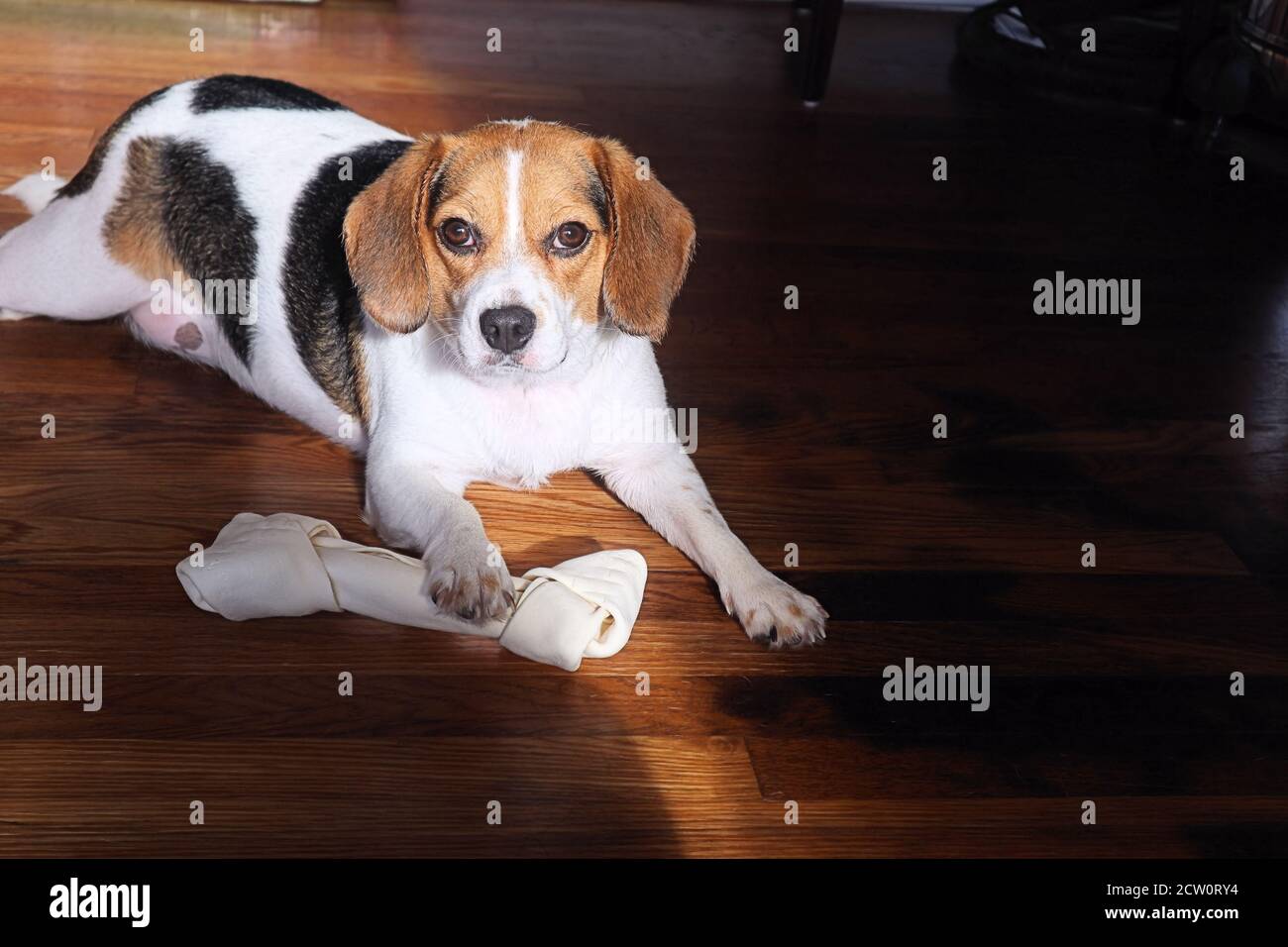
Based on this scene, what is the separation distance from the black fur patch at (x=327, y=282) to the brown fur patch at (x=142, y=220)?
0.43 meters

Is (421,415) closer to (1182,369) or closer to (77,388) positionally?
(77,388)

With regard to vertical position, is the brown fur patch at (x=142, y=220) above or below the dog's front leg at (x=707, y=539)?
above

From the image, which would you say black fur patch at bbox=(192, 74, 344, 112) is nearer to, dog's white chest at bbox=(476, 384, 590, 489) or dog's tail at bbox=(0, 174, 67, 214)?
dog's tail at bbox=(0, 174, 67, 214)

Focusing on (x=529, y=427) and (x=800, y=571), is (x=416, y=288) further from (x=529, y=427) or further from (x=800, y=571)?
(x=800, y=571)

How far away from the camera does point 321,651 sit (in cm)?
254

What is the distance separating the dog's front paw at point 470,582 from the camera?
2539 mm

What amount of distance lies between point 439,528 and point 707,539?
1.81ft

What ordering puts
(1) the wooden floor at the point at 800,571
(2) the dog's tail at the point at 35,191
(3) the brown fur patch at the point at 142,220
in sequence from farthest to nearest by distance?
(2) the dog's tail at the point at 35,191 → (3) the brown fur patch at the point at 142,220 → (1) the wooden floor at the point at 800,571

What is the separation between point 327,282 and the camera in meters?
3.01

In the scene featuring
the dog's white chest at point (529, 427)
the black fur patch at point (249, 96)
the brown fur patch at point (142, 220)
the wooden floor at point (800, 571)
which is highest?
the black fur patch at point (249, 96)

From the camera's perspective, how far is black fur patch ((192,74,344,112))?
10.8 ft

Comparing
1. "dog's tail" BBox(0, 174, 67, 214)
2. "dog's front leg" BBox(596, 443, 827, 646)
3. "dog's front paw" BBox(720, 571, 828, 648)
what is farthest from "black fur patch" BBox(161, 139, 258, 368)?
"dog's front paw" BBox(720, 571, 828, 648)

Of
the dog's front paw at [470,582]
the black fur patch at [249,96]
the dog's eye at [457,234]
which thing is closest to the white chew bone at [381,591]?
the dog's front paw at [470,582]

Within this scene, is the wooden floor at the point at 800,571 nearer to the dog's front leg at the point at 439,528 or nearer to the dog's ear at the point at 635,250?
the dog's front leg at the point at 439,528
